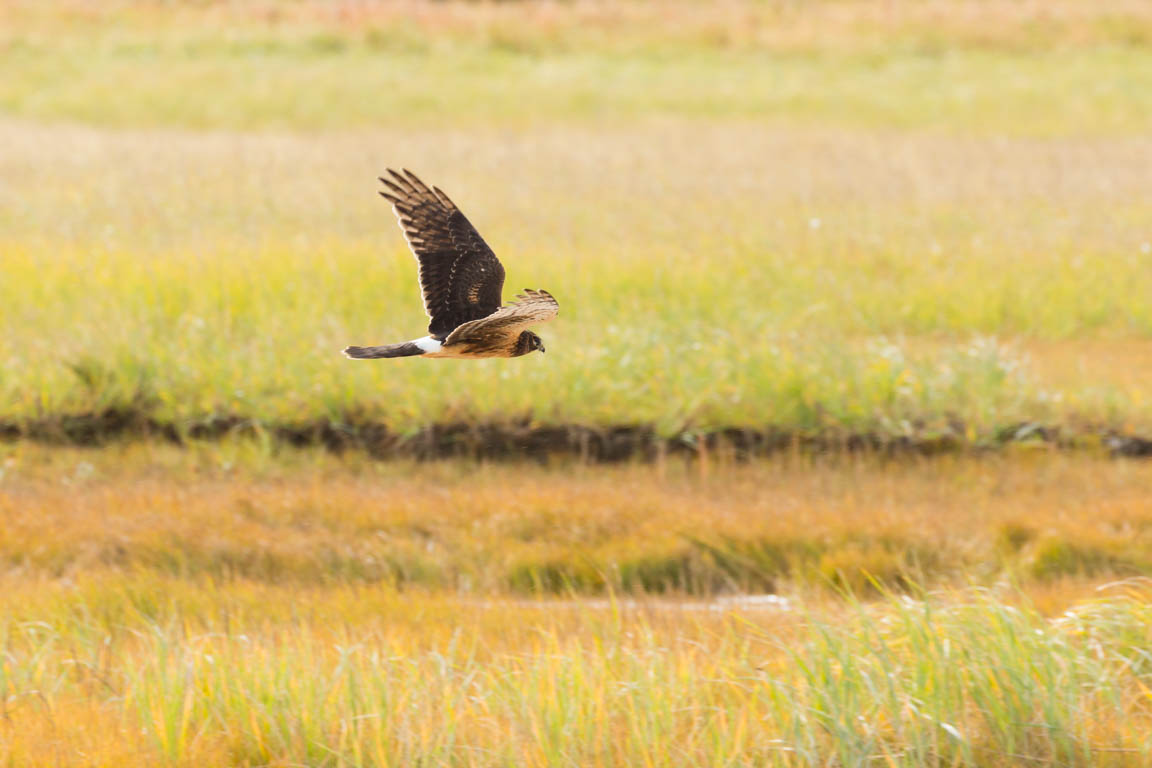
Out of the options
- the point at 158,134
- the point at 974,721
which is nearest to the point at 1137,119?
the point at 158,134

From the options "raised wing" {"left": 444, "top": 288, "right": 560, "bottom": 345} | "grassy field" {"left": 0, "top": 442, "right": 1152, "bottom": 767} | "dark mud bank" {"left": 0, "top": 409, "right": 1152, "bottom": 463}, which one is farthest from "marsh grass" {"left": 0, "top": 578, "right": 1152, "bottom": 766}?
"dark mud bank" {"left": 0, "top": 409, "right": 1152, "bottom": 463}

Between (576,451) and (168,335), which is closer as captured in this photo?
(576,451)

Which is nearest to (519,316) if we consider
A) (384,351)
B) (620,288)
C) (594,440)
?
(384,351)

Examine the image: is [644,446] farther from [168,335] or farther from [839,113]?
[839,113]

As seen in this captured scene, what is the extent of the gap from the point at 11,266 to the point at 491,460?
13.9 ft

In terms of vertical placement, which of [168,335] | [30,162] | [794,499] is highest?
[30,162]

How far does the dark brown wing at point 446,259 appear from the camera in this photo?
3537 millimetres

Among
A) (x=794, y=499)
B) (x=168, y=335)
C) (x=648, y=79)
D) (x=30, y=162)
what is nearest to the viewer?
(x=794, y=499)

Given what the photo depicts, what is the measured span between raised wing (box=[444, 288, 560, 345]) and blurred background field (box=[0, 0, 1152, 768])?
4.10 feet

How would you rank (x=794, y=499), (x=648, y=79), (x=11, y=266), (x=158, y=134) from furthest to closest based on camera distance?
(x=648, y=79)
(x=158, y=134)
(x=11, y=266)
(x=794, y=499)

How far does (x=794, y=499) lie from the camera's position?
633 centimetres

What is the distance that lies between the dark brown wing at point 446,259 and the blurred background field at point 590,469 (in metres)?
1.04

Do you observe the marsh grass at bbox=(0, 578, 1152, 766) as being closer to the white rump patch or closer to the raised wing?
the white rump patch

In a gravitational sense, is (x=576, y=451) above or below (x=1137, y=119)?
below
